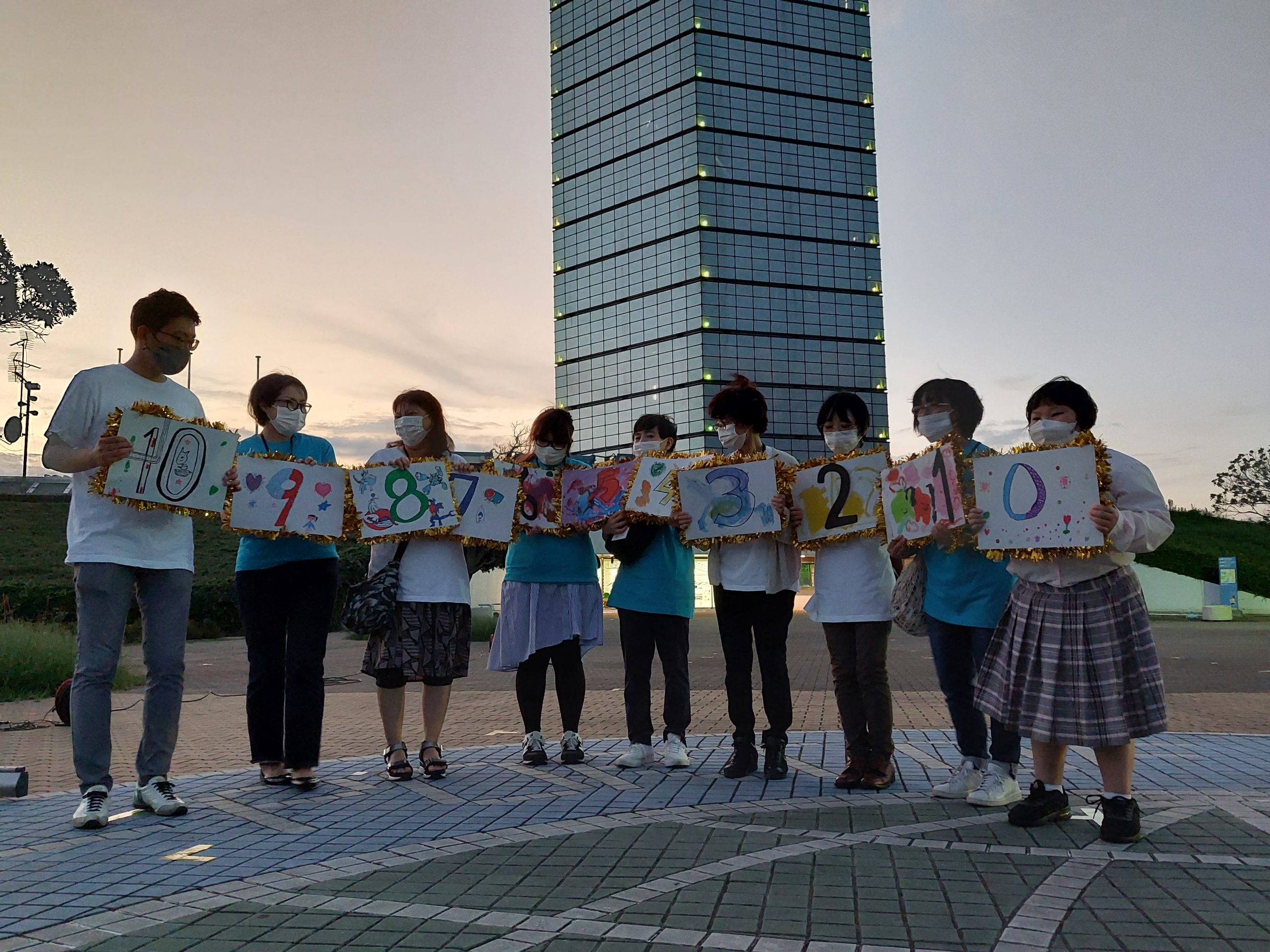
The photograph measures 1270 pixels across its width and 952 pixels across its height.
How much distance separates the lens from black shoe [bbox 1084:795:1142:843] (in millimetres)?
4137

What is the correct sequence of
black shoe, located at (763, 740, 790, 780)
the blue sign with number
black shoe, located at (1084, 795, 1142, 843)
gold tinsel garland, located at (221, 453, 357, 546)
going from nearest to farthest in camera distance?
black shoe, located at (1084, 795, 1142, 843) < gold tinsel garland, located at (221, 453, 357, 546) < black shoe, located at (763, 740, 790, 780) < the blue sign with number

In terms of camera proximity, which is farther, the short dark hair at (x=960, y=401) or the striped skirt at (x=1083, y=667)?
the short dark hair at (x=960, y=401)

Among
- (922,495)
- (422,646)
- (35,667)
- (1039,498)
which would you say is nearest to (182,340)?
(422,646)

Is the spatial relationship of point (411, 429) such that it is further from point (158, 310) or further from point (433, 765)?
point (433, 765)

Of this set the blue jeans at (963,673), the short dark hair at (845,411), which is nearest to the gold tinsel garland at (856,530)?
the short dark hair at (845,411)

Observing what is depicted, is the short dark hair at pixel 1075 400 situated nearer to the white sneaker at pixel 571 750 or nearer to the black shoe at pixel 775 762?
the black shoe at pixel 775 762

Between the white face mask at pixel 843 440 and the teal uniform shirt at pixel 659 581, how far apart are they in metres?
1.02

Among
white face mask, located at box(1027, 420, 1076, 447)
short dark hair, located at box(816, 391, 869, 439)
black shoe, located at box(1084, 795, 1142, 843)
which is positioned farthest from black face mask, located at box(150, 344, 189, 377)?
black shoe, located at box(1084, 795, 1142, 843)

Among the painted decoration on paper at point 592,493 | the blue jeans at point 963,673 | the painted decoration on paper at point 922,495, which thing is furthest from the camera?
the painted decoration on paper at point 592,493

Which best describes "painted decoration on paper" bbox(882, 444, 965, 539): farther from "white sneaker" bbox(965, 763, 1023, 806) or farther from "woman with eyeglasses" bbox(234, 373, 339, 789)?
"woman with eyeglasses" bbox(234, 373, 339, 789)

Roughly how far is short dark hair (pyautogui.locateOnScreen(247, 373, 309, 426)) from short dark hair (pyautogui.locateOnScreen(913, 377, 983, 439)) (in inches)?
126

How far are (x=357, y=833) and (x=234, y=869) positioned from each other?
61 cm

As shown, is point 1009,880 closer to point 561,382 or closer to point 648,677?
point 648,677

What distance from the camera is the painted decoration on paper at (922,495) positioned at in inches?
193
